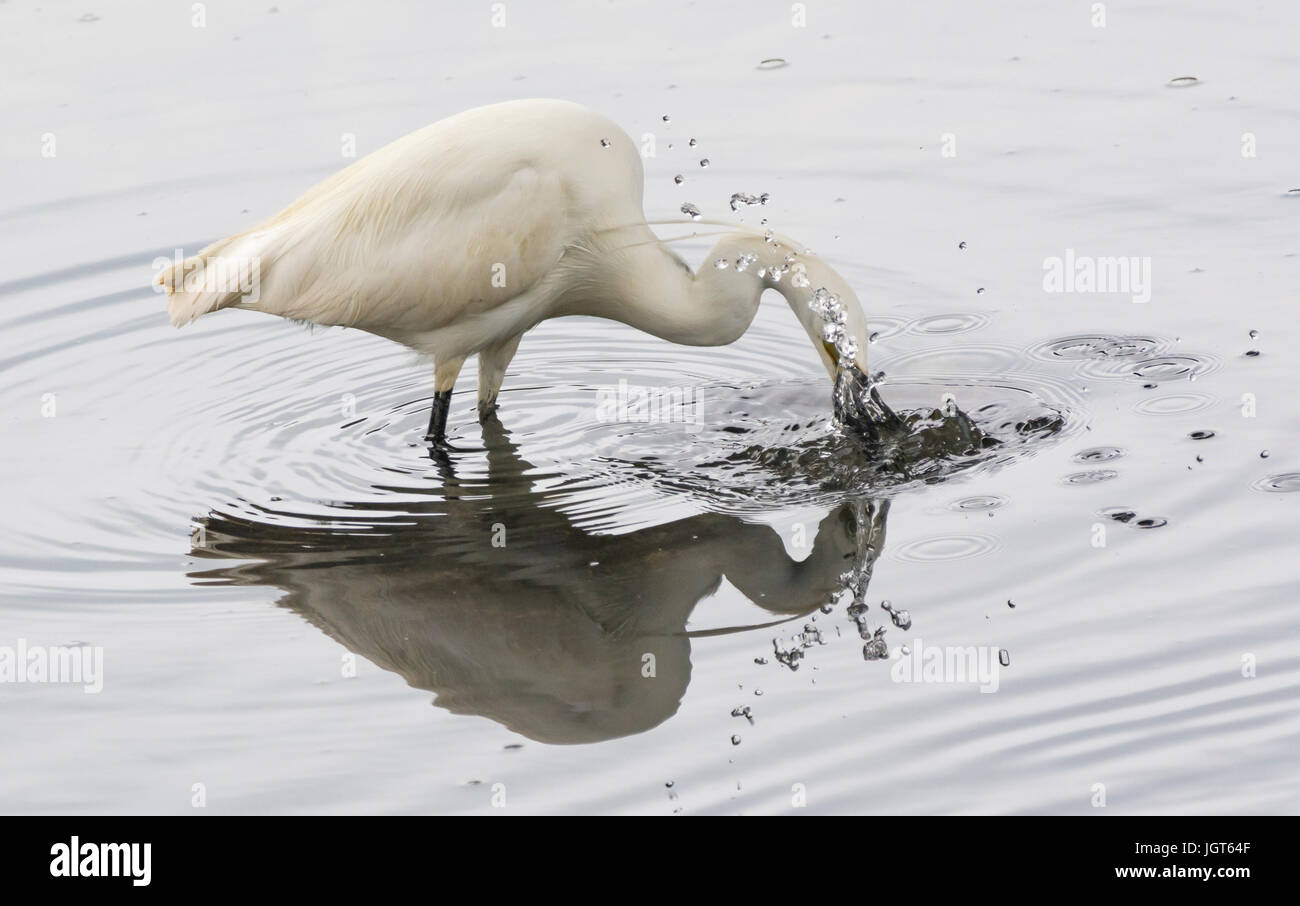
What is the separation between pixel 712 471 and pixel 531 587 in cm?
126

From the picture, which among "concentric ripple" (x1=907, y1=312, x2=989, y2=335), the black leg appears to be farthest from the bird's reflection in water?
"concentric ripple" (x1=907, y1=312, x2=989, y2=335)

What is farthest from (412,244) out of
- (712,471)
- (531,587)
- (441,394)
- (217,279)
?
(531,587)

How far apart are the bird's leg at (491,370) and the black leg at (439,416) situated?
23 cm

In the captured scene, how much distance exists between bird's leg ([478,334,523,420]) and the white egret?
0.81 ft

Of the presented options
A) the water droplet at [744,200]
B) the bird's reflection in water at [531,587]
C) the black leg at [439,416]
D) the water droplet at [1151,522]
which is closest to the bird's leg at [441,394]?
the black leg at [439,416]

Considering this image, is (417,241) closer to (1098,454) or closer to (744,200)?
(744,200)

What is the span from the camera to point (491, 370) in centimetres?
898

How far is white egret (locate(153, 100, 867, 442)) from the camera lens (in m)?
8.09

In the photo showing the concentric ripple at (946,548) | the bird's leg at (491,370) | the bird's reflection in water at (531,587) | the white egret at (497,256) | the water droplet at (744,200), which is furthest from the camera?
the bird's leg at (491,370)

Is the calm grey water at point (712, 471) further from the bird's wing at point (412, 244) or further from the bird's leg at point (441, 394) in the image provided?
the bird's wing at point (412, 244)

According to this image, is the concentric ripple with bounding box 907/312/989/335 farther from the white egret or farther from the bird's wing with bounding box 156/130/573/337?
the bird's wing with bounding box 156/130/573/337

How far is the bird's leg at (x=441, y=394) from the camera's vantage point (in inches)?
344

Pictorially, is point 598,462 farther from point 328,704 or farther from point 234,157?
point 234,157

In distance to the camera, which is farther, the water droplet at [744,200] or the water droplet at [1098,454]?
the water droplet at [744,200]
